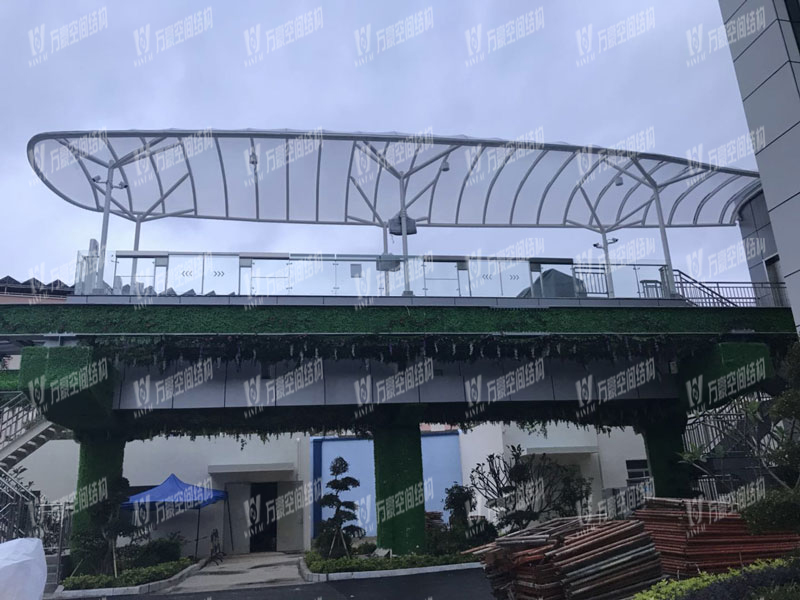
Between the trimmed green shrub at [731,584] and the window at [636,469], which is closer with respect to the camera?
the trimmed green shrub at [731,584]

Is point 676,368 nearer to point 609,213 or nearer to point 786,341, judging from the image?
point 786,341

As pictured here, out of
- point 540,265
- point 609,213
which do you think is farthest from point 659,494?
point 609,213

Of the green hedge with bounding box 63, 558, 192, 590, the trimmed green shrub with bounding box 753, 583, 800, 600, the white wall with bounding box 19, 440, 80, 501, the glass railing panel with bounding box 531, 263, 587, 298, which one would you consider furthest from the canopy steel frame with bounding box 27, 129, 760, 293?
the trimmed green shrub with bounding box 753, 583, 800, 600

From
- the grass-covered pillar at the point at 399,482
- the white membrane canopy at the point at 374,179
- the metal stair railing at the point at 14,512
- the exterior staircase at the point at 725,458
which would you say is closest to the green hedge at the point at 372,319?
the exterior staircase at the point at 725,458

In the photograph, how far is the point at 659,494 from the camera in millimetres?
17688

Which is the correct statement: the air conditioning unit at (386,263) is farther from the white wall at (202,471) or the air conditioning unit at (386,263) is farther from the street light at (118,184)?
the white wall at (202,471)

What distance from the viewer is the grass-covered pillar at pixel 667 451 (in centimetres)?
1769

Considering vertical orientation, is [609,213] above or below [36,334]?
above

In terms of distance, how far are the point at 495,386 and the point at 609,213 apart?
10.2 metres

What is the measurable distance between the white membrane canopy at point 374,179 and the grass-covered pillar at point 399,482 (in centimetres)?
662

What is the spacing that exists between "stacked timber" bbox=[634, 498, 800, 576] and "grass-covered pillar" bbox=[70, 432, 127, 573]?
39.6ft

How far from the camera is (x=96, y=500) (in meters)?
15.7

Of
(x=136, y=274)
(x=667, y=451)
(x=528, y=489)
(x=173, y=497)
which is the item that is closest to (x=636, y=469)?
(x=528, y=489)

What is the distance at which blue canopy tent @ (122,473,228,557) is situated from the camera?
790 inches
